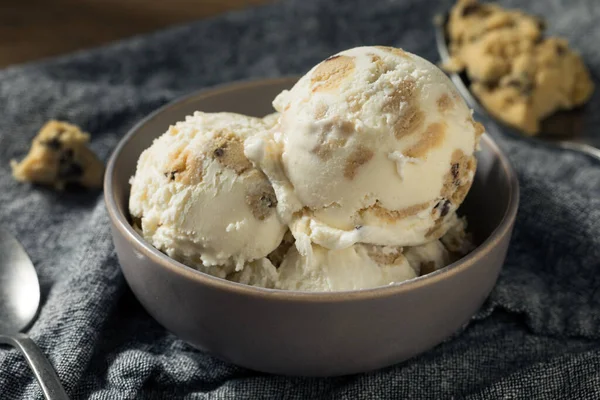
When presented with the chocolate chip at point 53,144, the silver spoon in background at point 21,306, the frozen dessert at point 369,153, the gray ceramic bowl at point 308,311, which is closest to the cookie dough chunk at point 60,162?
the chocolate chip at point 53,144

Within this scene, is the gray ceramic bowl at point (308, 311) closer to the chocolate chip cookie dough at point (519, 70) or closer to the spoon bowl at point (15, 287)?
the spoon bowl at point (15, 287)

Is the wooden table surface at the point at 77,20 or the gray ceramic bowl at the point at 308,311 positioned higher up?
the gray ceramic bowl at the point at 308,311

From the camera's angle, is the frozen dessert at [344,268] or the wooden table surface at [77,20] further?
the wooden table surface at [77,20]

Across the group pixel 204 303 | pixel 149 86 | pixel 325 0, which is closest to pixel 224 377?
pixel 204 303

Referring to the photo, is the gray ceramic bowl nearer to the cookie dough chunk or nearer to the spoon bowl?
the spoon bowl

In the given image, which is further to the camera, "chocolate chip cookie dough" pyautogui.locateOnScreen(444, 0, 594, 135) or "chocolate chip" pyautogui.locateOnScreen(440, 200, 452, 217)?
"chocolate chip cookie dough" pyautogui.locateOnScreen(444, 0, 594, 135)

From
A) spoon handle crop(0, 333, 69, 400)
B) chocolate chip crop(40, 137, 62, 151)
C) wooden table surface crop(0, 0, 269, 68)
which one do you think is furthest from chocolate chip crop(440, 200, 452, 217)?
wooden table surface crop(0, 0, 269, 68)
